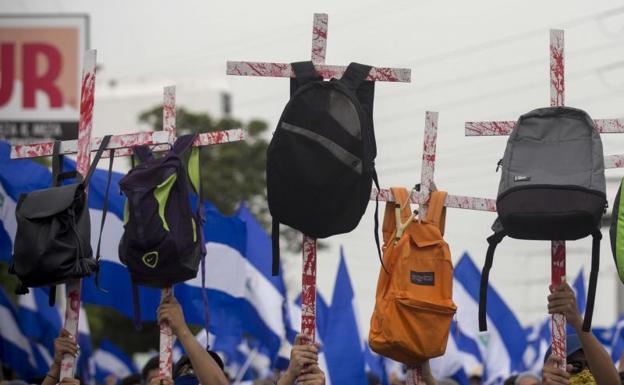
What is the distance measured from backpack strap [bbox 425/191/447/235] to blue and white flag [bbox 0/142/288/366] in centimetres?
391

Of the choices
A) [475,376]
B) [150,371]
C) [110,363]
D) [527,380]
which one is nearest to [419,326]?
[150,371]

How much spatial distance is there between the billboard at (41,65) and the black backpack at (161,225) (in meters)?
26.1

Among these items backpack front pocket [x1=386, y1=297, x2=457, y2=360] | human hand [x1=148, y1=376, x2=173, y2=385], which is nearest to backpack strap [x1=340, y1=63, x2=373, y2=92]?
backpack front pocket [x1=386, y1=297, x2=457, y2=360]

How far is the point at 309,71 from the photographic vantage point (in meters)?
7.19

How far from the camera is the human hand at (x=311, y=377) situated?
272 inches

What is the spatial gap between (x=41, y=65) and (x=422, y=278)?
105 feet

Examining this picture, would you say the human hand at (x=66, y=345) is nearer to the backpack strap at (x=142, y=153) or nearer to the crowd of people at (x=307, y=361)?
the crowd of people at (x=307, y=361)

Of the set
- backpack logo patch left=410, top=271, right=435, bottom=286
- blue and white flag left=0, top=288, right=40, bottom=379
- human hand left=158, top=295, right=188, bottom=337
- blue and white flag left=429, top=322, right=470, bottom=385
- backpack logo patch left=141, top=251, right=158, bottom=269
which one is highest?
backpack logo patch left=141, top=251, right=158, bottom=269

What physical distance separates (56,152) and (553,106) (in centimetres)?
280

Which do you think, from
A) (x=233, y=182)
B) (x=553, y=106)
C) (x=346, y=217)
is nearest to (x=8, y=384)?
(x=346, y=217)

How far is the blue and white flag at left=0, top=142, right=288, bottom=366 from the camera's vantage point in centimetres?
1166

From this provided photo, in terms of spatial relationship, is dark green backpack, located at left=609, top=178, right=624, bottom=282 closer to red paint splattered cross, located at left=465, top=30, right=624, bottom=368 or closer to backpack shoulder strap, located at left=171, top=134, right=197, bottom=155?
red paint splattered cross, located at left=465, top=30, right=624, bottom=368

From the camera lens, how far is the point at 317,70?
726cm

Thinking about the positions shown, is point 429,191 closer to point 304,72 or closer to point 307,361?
point 304,72
